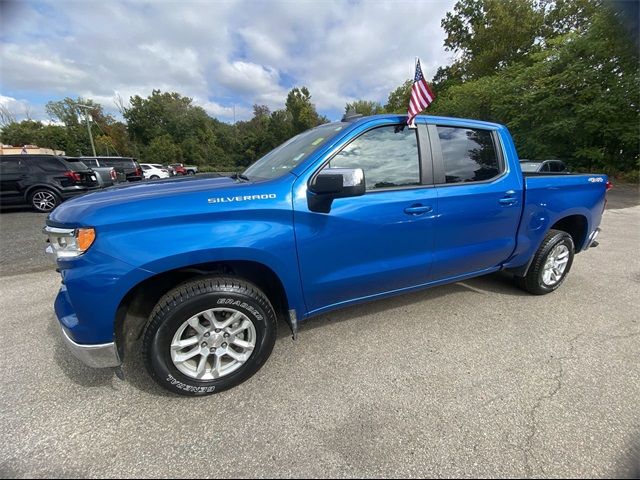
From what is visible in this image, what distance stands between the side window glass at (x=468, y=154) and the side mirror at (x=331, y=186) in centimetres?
107

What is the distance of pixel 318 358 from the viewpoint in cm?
245

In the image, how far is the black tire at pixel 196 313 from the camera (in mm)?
1872

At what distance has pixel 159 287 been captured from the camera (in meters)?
2.10

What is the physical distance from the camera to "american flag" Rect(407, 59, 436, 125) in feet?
8.90

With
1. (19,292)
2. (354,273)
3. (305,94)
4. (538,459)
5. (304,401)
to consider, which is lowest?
(538,459)

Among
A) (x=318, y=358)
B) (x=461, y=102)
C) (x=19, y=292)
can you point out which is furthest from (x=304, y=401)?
(x=461, y=102)

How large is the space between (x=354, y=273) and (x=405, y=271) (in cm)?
47

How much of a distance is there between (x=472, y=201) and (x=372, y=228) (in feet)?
3.32

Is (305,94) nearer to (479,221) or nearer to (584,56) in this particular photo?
(584,56)

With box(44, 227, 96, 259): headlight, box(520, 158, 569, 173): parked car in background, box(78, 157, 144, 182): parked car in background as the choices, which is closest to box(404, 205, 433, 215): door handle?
box(44, 227, 96, 259): headlight

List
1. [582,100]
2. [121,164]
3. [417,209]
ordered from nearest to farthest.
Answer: [417,209]
[582,100]
[121,164]

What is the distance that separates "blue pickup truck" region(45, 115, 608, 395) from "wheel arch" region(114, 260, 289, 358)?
10 mm

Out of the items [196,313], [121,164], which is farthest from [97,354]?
[121,164]

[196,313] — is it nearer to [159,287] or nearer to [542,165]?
[159,287]
